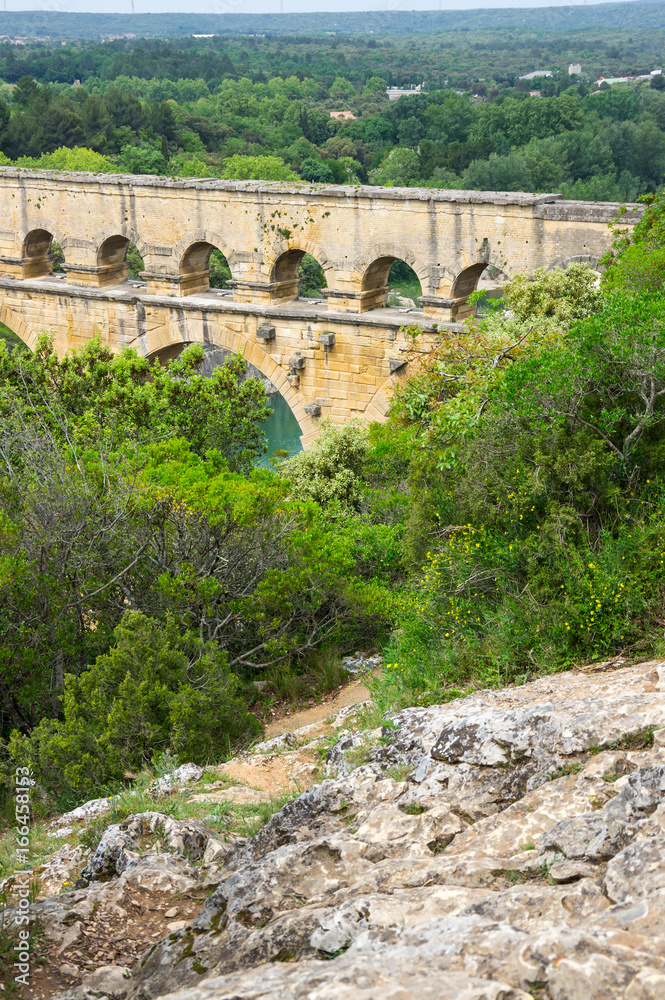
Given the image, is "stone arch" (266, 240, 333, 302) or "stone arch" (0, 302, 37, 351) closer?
"stone arch" (266, 240, 333, 302)

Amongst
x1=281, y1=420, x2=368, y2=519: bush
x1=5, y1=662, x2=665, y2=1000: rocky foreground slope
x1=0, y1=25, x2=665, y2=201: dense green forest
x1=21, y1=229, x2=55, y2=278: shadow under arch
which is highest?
x1=0, y1=25, x2=665, y2=201: dense green forest

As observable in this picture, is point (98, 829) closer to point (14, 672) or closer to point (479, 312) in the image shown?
point (14, 672)

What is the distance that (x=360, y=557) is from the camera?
35.1 feet

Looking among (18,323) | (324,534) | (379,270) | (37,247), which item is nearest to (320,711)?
(324,534)

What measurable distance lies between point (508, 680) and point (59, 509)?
4.55m

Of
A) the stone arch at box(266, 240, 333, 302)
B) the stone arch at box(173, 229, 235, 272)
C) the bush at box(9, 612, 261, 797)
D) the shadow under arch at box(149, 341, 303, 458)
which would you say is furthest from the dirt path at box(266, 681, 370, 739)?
the shadow under arch at box(149, 341, 303, 458)

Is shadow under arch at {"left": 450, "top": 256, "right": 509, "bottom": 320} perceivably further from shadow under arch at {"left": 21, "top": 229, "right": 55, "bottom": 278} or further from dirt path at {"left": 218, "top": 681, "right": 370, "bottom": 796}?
dirt path at {"left": 218, "top": 681, "right": 370, "bottom": 796}

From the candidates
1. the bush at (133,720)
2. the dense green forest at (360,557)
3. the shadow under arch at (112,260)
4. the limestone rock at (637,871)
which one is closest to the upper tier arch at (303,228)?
the shadow under arch at (112,260)

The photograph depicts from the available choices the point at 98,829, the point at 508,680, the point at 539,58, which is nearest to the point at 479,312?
the point at 508,680

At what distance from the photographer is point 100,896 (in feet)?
13.6

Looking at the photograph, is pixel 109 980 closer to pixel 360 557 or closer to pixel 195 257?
pixel 360 557

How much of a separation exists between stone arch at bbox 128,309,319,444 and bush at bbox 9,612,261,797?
995cm

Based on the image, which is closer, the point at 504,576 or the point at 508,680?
the point at 508,680

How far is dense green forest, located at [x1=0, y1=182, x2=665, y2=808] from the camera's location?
6.01 meters
